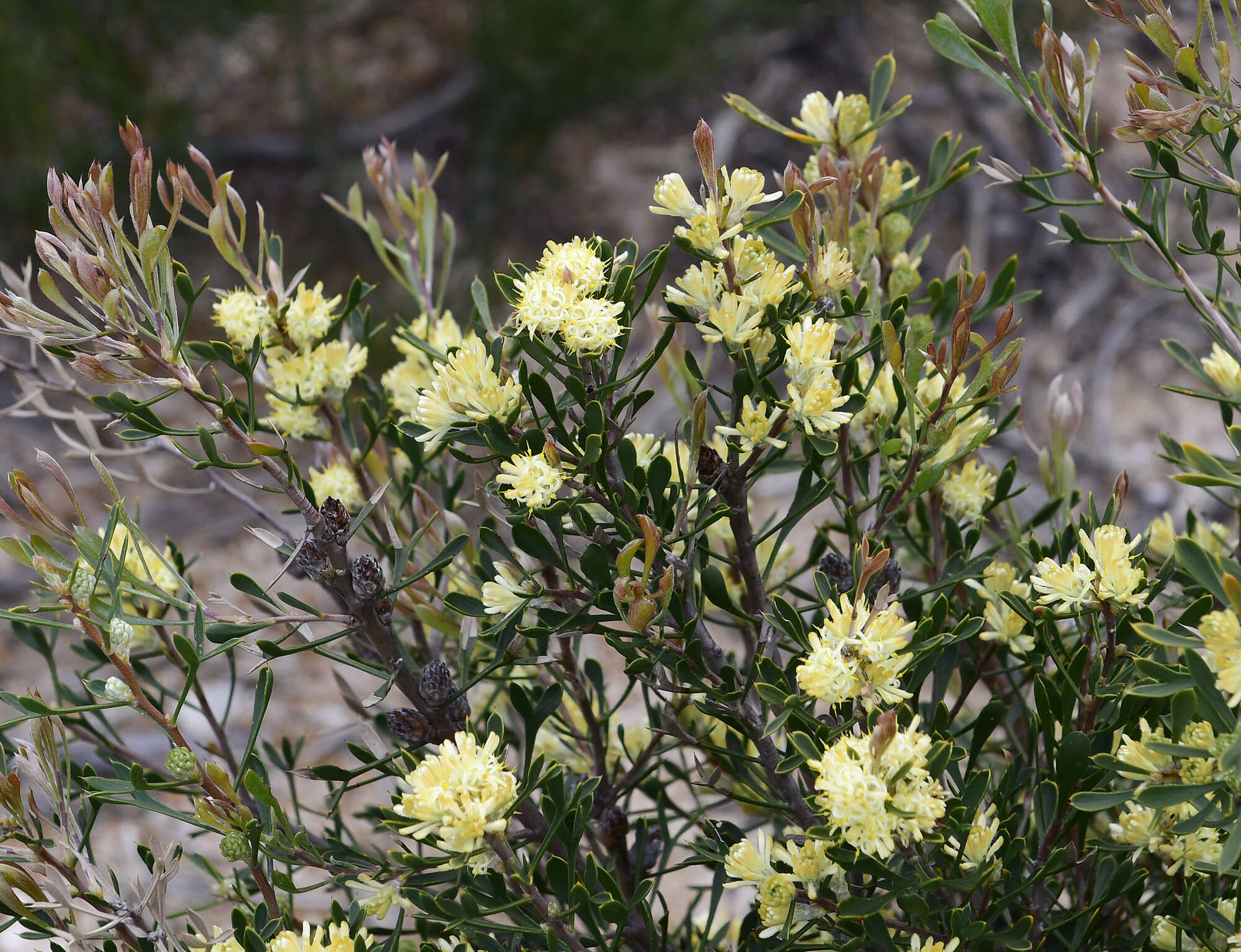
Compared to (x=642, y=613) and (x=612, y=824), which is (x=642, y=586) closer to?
(x=642, y=613)

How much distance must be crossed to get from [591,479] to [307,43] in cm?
309

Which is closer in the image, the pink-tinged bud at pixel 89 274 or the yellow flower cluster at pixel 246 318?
the pink-tinged bud at pixel 89 274

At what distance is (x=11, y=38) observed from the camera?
238 centimetres

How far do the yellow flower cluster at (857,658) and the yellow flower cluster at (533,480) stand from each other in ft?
0.42

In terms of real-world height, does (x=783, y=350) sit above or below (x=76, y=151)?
below

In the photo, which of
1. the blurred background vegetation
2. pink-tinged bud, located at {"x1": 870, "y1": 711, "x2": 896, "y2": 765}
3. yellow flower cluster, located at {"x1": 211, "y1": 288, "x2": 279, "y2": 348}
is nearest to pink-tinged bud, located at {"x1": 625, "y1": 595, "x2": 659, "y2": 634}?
pink-tinged bud, located at {"x1": 870, "y1": 711, "x2": 896, "y2": 765}

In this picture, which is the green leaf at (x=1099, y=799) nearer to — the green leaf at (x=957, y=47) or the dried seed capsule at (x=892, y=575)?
the dried seed capsule at (x=892, y=575)

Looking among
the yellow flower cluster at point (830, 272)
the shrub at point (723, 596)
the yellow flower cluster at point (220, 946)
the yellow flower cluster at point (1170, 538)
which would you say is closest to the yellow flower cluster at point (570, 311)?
the shrub at point (723, 596)

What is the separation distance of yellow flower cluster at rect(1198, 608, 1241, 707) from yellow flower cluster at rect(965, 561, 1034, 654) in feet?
0.50

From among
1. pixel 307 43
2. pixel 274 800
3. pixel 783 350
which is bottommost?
pixel 274 800

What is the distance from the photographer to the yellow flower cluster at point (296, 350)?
1.98 feet

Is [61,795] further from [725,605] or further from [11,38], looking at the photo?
[11,38]

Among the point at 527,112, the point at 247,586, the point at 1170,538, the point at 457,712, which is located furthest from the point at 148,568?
the point at 527,112

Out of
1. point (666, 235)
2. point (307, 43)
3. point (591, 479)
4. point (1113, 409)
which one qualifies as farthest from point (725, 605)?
point (307, 43)
